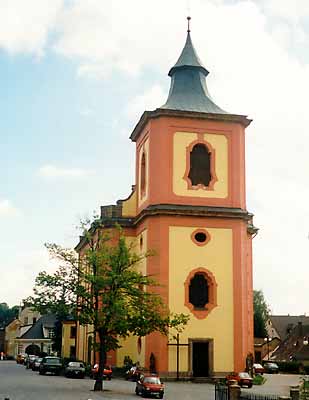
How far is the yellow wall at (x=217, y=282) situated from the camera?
4544cm

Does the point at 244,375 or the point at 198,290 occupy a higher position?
the point at 198,290

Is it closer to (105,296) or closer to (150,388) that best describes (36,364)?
(105,296)

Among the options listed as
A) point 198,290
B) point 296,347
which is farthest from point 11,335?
point 198,290

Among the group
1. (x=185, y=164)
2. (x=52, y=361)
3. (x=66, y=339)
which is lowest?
(x=52, y=361)

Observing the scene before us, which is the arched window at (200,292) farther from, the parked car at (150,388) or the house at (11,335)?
the house at (11,335)

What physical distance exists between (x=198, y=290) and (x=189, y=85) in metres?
14.5

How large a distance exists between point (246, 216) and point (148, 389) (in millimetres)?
16914

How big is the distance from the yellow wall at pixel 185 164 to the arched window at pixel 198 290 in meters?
5.42

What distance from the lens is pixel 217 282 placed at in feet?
153

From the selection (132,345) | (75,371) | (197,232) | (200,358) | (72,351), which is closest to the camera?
(200,358)

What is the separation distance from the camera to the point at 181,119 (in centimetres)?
4872

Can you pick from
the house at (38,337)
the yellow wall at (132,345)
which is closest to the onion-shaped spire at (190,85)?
the yellow wall at (132,345)

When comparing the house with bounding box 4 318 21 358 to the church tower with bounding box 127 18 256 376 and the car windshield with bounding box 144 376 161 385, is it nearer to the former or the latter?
the church tower with bounding box 127 18 256 376

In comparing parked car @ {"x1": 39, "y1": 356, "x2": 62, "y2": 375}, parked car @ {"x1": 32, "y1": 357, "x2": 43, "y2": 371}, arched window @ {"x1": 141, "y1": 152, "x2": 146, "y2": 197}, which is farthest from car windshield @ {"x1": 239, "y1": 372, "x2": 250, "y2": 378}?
parked car @ {"x1": 32, "y1": 357, "x2": 43, "y2": 371}
